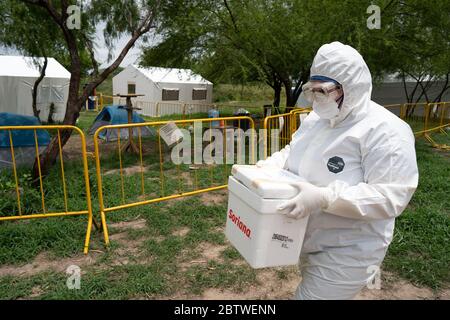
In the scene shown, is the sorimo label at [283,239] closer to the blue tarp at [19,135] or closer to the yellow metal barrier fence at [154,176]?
the yellow metal barrier fence at [154,176]

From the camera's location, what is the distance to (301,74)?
32.2 ft

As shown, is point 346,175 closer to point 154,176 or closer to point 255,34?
point 154,176

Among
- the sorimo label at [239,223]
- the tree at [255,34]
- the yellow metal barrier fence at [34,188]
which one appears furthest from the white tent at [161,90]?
the sorimo label at [239,223]

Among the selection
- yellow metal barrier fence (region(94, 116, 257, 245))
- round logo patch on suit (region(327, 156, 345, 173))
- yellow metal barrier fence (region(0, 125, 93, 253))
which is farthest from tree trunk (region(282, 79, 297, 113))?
round logo patch on suit (region(327, 156, 345, 173))

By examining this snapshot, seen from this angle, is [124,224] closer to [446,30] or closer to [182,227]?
[182,227]

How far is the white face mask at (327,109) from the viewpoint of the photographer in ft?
5.02

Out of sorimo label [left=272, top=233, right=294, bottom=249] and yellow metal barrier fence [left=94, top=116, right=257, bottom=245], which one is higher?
sorimo label [left=272, top=233, right=294, bottom=249]

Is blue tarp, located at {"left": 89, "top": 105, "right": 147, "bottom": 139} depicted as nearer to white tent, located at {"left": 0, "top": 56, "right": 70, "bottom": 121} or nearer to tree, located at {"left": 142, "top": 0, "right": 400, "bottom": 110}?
tree, located at {"left": 142, "top": 0, "right": 400, "bottom": 110}

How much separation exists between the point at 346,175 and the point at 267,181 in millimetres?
351

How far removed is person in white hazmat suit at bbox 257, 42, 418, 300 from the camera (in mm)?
1358

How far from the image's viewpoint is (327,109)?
1555 mm

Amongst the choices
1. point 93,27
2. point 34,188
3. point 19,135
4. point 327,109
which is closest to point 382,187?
point 327,109
